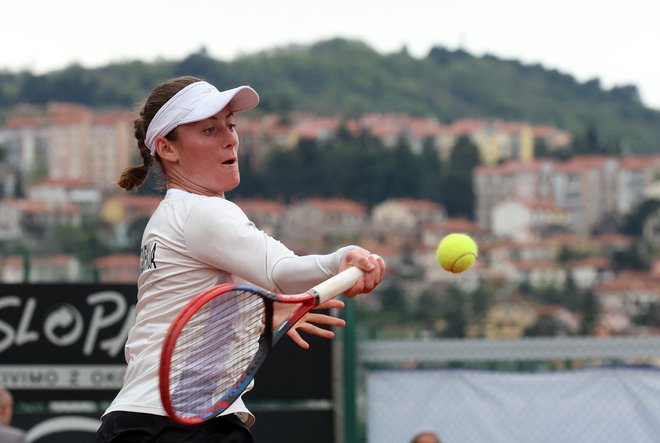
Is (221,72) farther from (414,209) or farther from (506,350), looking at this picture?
(506,350)

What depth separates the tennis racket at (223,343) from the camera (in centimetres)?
357

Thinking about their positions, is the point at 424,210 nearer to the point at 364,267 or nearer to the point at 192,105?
the point at 192,105

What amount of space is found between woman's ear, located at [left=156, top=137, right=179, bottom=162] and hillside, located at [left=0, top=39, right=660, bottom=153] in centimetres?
13965

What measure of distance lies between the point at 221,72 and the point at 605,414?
5364 inches

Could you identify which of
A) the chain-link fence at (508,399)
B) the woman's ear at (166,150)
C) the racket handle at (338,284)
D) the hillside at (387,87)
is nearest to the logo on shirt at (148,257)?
the woman's ear at (166,150)

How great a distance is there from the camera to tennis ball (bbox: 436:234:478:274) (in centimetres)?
495

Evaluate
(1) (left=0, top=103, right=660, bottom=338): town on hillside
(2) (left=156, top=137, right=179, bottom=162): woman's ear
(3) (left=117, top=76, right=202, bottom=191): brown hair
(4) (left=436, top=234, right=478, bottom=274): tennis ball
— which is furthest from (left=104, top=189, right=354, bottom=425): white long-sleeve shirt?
(1) (left=0, top=103, right=660, bottom=338): town on hillside

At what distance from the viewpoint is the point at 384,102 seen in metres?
154

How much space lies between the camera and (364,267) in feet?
11.9

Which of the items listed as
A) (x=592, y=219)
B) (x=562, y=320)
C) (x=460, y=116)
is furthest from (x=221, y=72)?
(x=562, y=320)

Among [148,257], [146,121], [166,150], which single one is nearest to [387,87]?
[146,121]

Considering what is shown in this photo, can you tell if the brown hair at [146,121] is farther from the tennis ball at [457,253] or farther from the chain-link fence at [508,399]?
the chain-link fence at [508,399]

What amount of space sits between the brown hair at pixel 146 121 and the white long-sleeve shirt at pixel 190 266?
28 centimetres

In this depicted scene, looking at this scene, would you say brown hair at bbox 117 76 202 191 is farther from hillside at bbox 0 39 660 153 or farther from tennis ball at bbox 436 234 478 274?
hillside at bbox 0 39 660 153
